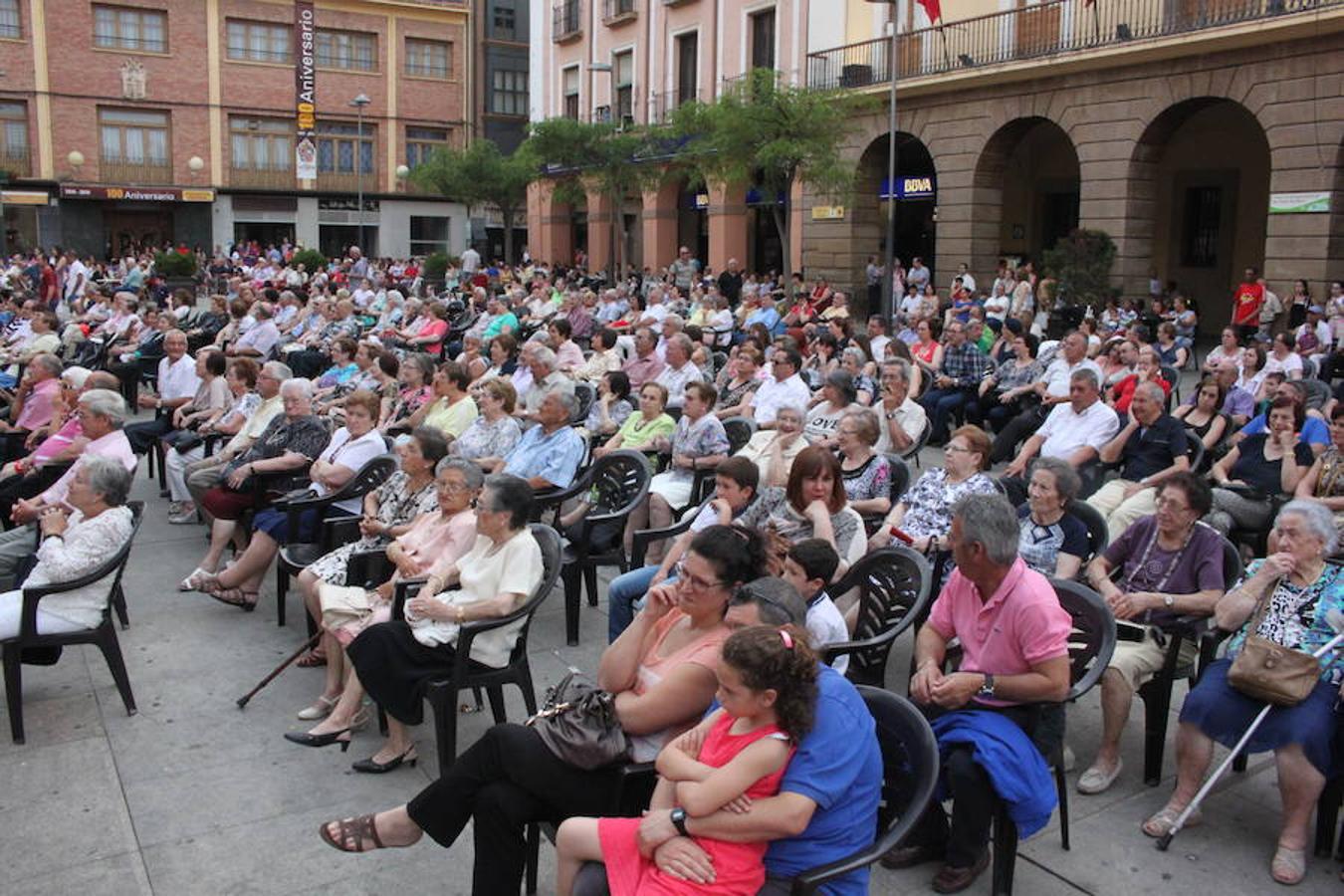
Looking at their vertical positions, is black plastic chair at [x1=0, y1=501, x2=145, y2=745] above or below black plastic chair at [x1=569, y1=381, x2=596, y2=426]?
below

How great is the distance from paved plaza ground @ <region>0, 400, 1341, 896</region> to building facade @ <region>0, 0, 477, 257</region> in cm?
3506

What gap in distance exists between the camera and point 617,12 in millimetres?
31250

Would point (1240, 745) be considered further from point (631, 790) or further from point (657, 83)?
point (657, 83)

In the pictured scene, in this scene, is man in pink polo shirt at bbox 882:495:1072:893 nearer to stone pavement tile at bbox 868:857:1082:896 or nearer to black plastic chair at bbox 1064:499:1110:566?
stone pavement tile at bbox 868:857:1082:896

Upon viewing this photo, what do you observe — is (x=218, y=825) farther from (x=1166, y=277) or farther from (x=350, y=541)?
(x=1166, y=277)

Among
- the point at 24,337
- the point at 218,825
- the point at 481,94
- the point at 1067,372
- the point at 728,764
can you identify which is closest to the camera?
the point at 728,764

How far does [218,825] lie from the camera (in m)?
4.04

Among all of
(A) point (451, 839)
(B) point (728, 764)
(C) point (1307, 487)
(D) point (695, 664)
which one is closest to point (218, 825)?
(A) point (451, 839)

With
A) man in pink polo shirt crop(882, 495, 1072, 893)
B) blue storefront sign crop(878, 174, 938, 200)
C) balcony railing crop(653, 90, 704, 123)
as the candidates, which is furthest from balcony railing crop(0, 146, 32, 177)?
man in pink polo shirt crop(882, 495, 1072, 893)

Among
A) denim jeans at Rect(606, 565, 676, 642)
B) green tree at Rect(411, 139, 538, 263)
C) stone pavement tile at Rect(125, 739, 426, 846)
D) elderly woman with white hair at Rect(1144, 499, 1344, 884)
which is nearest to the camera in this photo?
elderly woman with white hair at Rect(1144, 499, 1344, 884)

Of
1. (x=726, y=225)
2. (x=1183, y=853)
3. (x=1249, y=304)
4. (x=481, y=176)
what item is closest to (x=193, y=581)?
(x=1183, y=853)

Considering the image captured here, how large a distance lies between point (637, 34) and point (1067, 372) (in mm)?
23720

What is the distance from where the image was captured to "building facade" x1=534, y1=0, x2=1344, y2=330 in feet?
53.4

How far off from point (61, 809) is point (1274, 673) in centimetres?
428
